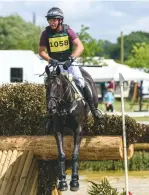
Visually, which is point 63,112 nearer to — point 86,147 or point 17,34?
point 86,147

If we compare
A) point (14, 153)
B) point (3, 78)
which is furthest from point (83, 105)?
point (3, 78)

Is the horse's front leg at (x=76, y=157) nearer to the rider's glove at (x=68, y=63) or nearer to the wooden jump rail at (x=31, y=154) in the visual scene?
the wooden jump rail at (x=31, y=154)

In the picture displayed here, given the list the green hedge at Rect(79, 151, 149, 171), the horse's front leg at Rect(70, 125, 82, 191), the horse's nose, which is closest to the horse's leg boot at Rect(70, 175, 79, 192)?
the horse's front leg at Rect(70, 125, 82, 191)

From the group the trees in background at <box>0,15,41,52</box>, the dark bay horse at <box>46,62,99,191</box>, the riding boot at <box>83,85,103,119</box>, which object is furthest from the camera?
the trees in background at <box>0,15,41,52</box>

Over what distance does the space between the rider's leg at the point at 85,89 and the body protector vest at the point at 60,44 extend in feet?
0.77

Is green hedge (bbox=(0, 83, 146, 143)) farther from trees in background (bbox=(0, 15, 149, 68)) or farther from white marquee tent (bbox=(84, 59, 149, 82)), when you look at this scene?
trees in background (bbox=(0, 15, 149, 68))

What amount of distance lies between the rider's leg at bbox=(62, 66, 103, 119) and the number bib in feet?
1.07

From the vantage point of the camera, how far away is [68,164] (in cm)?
1118

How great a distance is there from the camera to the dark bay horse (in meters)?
9.24

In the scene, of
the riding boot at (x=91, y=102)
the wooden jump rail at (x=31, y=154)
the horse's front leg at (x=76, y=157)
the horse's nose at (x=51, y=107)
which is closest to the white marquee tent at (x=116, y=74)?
the wooden jump rail at (x=31, y=154)

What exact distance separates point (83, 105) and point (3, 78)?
24.6 metres

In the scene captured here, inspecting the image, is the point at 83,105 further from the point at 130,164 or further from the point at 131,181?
the point at 130,164

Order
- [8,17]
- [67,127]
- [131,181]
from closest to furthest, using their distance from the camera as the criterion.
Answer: [67,127]
[131,181]
[8,17]

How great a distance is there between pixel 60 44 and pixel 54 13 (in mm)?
528
